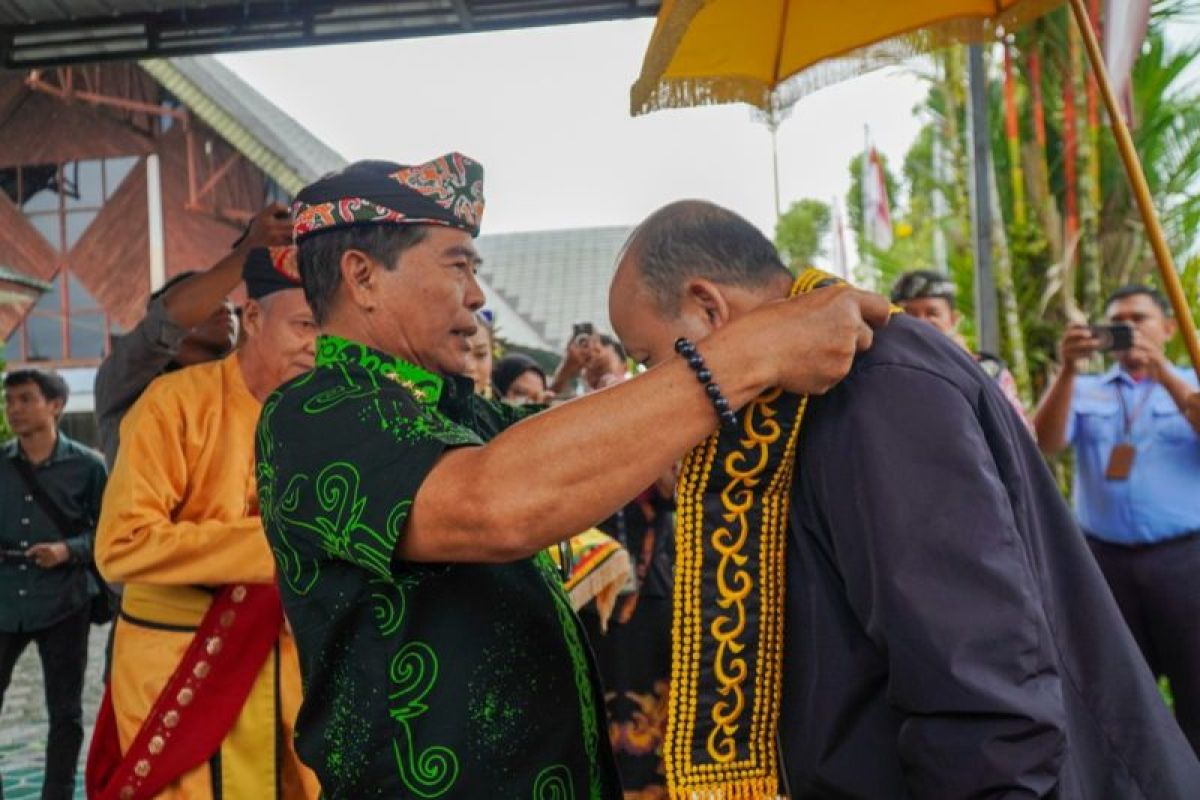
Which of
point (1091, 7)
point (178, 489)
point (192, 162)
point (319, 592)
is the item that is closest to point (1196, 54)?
point (1091, 7)

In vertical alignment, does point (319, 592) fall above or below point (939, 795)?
above

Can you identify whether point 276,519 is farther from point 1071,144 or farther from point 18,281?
point 1071,144

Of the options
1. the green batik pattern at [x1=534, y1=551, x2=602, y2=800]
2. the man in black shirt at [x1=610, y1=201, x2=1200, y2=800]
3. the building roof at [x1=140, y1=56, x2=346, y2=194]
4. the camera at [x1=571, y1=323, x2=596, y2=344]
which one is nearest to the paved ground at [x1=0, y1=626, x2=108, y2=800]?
the camera at [x1=571, y1=323, x2=596, y2=344]

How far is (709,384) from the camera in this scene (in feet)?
5.14

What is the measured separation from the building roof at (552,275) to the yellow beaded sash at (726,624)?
19438 millimetres

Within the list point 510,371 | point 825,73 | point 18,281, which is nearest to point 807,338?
point 825,73

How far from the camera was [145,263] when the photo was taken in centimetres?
1953

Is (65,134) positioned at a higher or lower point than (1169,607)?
higher

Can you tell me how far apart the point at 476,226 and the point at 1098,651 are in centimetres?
119

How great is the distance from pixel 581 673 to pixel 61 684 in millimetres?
4456

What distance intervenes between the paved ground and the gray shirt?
306 centimetres

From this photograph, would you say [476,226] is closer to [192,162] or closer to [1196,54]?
[1196,54]

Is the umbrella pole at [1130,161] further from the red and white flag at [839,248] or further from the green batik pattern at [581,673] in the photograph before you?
the red and white flag at [839,248]

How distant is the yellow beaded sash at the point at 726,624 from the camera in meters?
1.72
